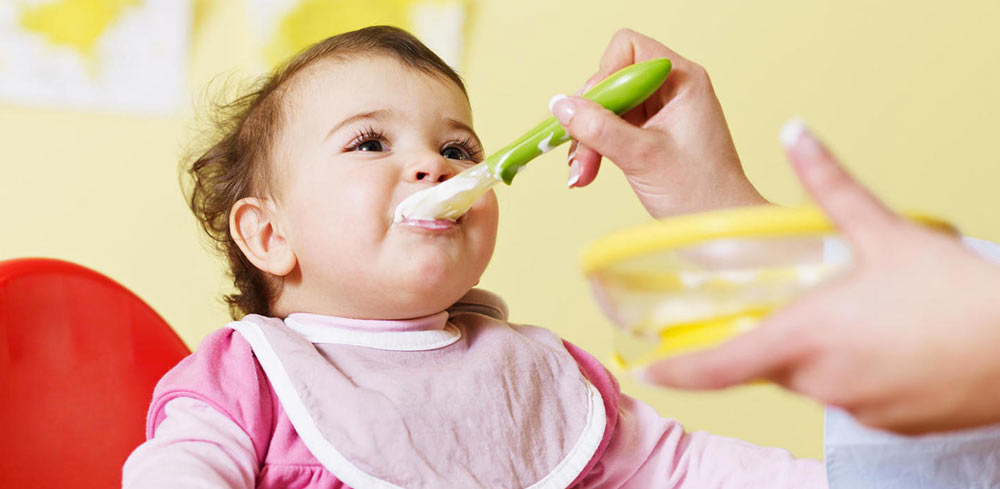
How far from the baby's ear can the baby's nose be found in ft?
0.46

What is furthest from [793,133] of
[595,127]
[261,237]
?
[261,237]

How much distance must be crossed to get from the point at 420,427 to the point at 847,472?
34cm

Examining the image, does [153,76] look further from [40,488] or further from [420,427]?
[420,427]

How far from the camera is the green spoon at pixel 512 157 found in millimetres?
813

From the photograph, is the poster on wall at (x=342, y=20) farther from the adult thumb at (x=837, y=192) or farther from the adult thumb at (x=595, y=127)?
the adult thumb at (x=837, y=192)

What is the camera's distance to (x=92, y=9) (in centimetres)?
156

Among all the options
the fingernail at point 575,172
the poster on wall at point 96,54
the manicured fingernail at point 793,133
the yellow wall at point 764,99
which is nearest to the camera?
the manicured fingernail at point 793,133

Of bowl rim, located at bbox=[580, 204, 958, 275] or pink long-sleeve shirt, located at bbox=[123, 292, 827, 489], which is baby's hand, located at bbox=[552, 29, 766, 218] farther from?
bowl rim, located at bbox=[580, 204, 958, 275]

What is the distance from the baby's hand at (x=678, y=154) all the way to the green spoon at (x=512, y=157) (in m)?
0.06

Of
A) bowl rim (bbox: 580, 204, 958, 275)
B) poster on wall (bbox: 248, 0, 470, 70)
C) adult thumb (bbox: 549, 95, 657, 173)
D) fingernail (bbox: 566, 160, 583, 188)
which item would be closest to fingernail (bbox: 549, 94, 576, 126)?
adult thumb (bbox: 549, 95, 657, 173)

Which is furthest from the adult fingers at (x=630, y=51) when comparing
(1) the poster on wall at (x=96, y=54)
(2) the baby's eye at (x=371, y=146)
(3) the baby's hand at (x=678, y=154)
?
(1) the poster on wall at (x=96, y=54)

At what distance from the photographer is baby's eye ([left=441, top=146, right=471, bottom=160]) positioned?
93 centimetres

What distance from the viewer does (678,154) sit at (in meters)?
0.90

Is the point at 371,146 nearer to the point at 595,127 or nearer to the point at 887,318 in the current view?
the point at 595,127
